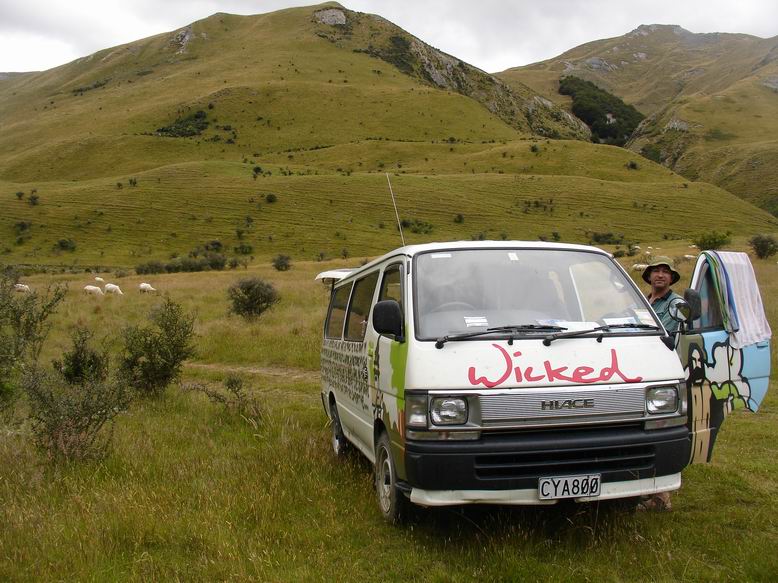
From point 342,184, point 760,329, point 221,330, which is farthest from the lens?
point 342,184

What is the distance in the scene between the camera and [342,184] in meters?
83.3

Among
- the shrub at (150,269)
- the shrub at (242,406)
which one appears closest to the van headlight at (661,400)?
the shrub at (242,406)

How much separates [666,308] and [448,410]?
2.56 metres

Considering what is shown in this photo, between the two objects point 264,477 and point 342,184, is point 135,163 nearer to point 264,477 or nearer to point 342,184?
point 342,184

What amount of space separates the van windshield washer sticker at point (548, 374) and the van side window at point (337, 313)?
2.88 metres

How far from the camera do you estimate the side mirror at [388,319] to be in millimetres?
4547

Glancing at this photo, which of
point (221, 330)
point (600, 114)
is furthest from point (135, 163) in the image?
point (600, 114)

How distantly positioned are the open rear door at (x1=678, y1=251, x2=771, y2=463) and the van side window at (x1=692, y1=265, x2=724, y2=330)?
1 centimetres

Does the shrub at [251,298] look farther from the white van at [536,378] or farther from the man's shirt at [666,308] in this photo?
the man's shirt at [666,308]

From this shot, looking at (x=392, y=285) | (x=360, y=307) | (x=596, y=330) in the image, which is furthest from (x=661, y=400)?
(x=360, y=307)

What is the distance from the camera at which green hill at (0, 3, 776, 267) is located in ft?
234

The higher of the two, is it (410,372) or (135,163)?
(135,163)

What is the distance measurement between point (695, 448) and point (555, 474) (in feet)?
4.39

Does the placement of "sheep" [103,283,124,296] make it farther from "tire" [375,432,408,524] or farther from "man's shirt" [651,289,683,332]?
"man's shirt" [651,289,683,332]
